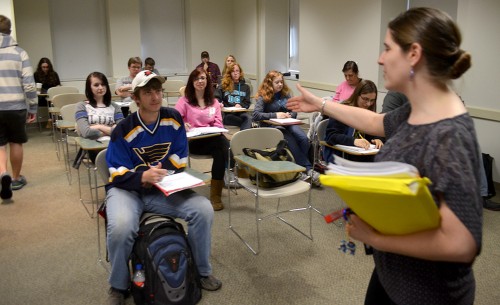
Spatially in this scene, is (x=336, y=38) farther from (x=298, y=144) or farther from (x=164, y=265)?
(x=164, y=265)

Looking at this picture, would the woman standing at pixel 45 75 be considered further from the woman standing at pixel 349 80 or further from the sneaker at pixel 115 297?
the sneaker at pixel 115 297

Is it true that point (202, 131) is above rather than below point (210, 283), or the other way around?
above

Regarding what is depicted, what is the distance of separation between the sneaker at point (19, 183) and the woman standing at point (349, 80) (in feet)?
12.3

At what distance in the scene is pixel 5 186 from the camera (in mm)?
3957

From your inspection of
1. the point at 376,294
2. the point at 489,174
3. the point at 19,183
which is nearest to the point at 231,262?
the point at 376,294

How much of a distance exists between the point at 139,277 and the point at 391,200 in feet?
5.51

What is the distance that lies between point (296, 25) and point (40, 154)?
5.39 m

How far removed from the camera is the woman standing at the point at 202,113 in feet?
13.1

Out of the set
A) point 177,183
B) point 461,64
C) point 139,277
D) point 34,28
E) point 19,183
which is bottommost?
point 19,183

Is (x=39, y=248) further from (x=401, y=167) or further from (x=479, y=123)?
(x=479, y=123)

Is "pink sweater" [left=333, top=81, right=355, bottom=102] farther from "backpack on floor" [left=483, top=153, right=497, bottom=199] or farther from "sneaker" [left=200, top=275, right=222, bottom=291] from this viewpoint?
"sneaker" [left=200, top=275, right=222, bottom=291]

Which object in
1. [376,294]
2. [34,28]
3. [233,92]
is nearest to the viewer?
[376,294]

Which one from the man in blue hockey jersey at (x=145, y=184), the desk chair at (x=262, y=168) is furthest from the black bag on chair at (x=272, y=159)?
the man in blue hockey jersey at (x=145, y=184)

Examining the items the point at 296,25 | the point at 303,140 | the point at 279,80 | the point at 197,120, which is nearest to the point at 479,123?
the point at 303,140
